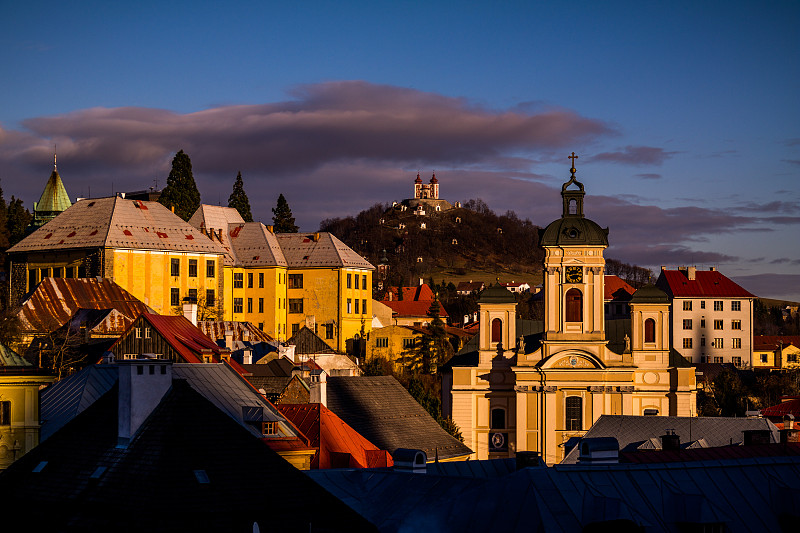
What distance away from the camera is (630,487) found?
24000mm

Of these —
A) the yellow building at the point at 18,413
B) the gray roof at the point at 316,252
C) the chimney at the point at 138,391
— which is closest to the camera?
the chimney at the point at 138,391

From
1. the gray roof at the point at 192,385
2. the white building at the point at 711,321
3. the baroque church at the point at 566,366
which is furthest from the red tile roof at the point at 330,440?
the white building at the point at 711,321

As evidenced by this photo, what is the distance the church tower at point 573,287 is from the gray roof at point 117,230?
31.8 meters

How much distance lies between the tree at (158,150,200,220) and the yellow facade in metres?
86.3

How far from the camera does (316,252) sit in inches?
4309

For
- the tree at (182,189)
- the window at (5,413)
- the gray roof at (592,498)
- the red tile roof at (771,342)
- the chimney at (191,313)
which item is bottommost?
the red tile roof at (771,342)

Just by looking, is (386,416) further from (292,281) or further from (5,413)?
(292,281)

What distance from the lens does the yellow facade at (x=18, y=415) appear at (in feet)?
100

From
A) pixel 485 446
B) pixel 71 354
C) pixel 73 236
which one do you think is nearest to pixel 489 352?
pixel 485 446

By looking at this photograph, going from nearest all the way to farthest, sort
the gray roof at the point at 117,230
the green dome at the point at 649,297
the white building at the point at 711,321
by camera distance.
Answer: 1. the green dome at the point at 649,297
2. the gray roof at the point at 117,230
3. the white building at the point at 711,321

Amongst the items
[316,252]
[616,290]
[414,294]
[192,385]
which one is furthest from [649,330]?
[414,294]

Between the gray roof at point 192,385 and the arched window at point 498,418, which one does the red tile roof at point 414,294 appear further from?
the gray roof at point 192,385

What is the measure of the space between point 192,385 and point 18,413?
4.31 meters

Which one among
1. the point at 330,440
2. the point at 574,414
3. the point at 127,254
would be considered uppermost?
the point at 127,254
